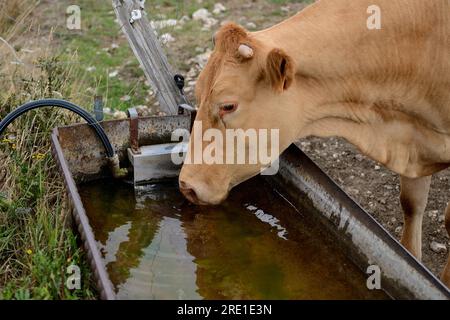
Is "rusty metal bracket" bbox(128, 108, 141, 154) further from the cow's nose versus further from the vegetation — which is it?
the cow's nose

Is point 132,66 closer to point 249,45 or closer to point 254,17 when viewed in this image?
point 254,17

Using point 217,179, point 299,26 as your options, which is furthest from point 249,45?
point 217,179

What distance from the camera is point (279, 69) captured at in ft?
11.8

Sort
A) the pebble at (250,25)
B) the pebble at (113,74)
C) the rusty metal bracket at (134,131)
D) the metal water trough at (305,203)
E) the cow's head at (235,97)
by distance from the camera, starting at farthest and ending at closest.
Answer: the pebble at (250,25) → the pebble at (113,74) → the rusty metal bracket at (134,131) → the cow's head at (235,97) → the metal water trough at (305,203)

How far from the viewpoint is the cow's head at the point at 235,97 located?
367 centimetres

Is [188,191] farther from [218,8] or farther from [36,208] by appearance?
[218,8]

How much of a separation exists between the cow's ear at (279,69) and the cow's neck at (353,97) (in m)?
0.20

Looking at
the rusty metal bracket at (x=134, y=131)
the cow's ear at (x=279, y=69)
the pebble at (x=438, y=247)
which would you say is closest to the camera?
the cow's ear at (x=279, y=69)

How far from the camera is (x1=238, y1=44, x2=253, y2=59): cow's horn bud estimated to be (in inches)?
143

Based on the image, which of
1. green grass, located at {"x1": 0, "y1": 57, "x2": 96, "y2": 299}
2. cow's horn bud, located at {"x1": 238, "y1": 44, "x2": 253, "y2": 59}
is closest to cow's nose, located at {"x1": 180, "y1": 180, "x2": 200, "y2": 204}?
green grass, located at {"x1": 0, "y1": 57, "x2": 96, "y2": 299}

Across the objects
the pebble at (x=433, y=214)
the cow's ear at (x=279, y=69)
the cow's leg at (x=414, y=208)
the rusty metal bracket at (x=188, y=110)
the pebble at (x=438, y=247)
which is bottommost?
the pebble at (x=438, y=247)

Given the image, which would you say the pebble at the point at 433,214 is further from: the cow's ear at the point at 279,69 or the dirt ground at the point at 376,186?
the cow's ear at the point at 279,69

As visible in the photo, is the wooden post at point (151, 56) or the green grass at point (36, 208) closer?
the green grass at point (36, 208)

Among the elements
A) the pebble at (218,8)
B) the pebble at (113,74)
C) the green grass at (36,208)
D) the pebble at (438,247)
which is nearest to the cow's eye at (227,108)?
the green grass at (36,208)
